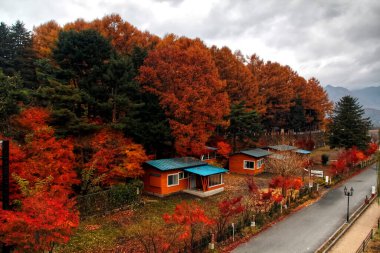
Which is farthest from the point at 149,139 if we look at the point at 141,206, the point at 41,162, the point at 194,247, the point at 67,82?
the point at 194,247

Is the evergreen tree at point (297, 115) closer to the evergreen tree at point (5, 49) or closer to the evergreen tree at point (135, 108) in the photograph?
the evergreen tree at point (135, 108)

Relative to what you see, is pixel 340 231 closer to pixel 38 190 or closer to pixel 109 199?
pixel 109 199

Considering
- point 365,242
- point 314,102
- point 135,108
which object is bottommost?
point 365,242

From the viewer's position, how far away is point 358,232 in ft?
65.1

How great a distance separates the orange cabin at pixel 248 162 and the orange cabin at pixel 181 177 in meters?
10.3

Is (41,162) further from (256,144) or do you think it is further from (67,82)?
(256,144)

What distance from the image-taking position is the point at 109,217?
21672mm

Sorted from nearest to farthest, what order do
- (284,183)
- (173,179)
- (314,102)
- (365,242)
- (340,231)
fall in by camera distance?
1. (365,242)
2. (340,231)
3. (284,183)
4. (173,179)
5. (314,102)

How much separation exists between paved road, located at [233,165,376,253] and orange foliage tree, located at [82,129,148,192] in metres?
11.3

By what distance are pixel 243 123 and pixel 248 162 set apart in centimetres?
617

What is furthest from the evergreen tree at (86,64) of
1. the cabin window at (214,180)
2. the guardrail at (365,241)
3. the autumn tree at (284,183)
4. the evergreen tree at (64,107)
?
the guardrail at (365,241)

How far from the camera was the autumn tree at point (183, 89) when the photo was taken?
29547 millimetres

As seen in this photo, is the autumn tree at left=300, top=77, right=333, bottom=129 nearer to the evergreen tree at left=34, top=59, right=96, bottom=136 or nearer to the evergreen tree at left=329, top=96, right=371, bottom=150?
the evergreen tree at left=329, top=96, right=371, bottom=150

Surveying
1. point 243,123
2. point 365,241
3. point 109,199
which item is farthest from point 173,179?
point 243,123
